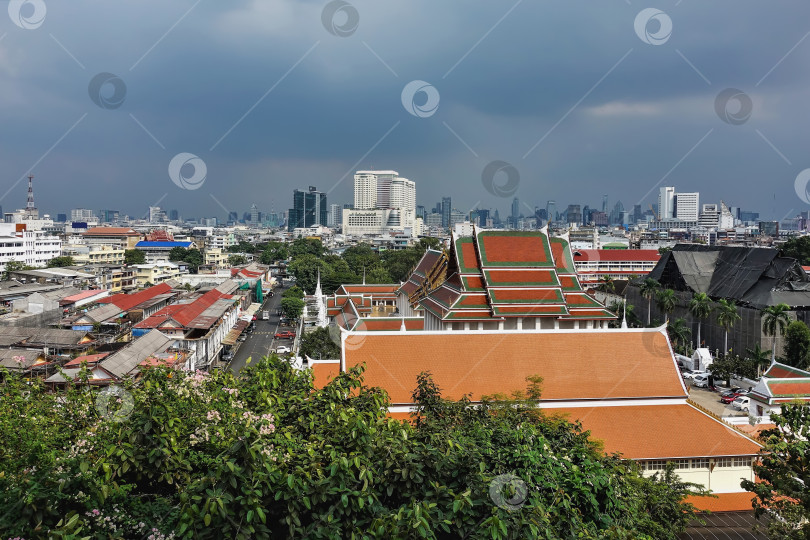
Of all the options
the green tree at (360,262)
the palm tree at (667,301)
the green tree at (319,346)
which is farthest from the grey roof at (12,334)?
the green tree at (360,262)

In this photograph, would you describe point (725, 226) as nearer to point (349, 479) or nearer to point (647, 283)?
point (647, 283)

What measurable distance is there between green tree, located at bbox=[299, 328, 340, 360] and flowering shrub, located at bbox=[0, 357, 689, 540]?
17.8 m

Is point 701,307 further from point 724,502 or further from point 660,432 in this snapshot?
point 724,502

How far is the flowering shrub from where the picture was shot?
519cm

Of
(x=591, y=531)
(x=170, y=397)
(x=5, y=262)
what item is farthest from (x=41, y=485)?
(x=5, y=262)

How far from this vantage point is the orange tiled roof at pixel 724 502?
42.8 ft

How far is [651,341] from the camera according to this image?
16.6 metres

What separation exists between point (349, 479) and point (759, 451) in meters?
12.4

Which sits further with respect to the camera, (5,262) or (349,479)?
(5,262)

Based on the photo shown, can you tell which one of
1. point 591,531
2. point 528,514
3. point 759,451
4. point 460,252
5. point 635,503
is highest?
point 460,252

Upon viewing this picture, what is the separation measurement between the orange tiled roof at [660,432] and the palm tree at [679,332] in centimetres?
2045

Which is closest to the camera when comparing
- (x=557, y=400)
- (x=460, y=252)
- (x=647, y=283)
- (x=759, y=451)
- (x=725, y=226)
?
(x=759, y=451)

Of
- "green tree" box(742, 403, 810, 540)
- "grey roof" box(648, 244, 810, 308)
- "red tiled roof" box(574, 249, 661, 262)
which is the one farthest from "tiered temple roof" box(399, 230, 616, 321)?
"red tiled roof" box(574, 249, 661, 262)

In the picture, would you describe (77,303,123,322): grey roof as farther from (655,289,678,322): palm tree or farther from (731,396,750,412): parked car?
(731,396,750,412): parked car
